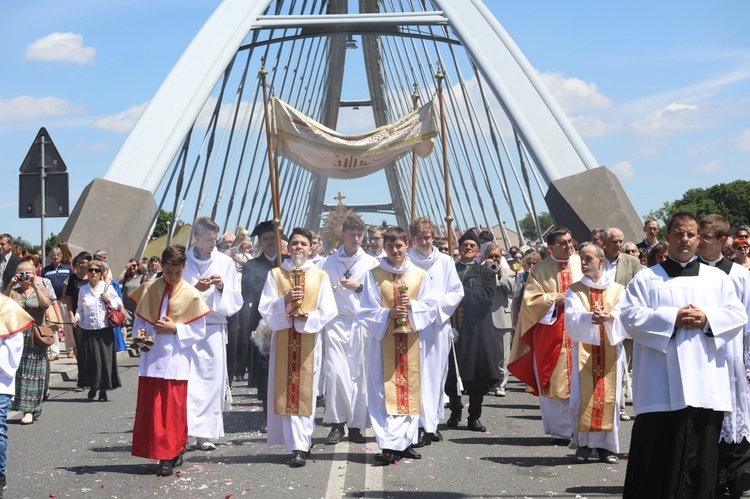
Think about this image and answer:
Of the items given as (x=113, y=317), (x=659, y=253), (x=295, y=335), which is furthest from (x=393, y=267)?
(x=113, y=317)

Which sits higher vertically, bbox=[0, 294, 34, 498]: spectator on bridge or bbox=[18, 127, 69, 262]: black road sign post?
bbox=[18, 127, 69, 262]: black road sign post

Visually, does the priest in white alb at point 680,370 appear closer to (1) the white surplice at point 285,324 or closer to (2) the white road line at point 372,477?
(2) the white road line at point 372,477

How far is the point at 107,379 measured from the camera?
42.7ft

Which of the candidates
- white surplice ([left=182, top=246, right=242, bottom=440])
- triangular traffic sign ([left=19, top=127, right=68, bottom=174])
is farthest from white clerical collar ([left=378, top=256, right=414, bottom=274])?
triangular traffic sign ([left=19, top=127, right=68, bottom=174])

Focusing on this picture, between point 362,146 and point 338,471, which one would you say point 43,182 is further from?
point 338,471

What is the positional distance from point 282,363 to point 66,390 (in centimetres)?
584

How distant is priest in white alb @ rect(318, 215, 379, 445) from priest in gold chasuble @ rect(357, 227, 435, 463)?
251mm

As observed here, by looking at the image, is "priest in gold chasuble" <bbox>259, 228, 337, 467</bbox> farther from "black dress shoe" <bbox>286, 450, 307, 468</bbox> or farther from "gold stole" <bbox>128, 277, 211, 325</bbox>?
"gold stole" <bbox>128, 277, 211, 325</bbox>

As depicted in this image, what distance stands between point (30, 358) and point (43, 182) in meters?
3.81

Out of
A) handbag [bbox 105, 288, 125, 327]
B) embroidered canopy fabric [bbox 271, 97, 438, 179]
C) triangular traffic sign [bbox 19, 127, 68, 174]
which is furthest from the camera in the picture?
triangular traffic sign [bbox 19, 127, 68, 174]

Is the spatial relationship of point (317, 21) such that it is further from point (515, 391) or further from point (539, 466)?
point (539, 466)

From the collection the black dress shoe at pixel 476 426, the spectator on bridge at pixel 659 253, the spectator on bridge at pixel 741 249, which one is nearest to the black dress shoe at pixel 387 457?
the black dress shoe at pixel 476 426

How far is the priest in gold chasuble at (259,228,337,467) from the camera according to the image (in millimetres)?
9031

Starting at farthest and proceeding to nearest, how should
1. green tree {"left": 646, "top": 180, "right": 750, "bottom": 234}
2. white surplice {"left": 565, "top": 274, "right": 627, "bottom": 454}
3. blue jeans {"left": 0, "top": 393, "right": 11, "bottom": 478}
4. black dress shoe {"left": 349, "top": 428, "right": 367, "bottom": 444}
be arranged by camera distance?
green tree {"left": 646, "top": 180, "right": 750, "bottom": 234}, black dress shoe {"left": 349, "top": 428, "right": 367, "bottom": 444}, white surplice {"left": 565, "top": 274, "right": 627, "bottom": 454}, blue jeans {"left": 0, "top": 393, "right": 11, "bottom": 478}
